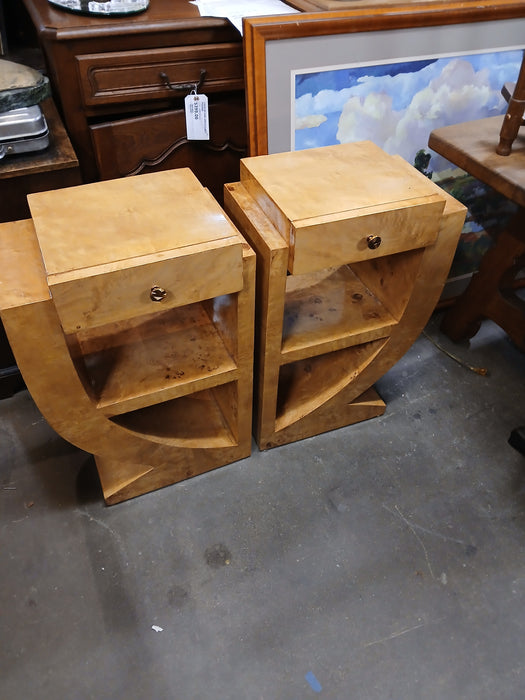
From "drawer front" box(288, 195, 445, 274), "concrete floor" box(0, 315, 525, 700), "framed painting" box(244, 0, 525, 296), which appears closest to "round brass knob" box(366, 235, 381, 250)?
"drawer front" box(288, 195, 445, 274)

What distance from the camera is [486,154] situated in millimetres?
1393

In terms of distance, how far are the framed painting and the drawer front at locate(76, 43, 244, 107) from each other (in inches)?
5.6

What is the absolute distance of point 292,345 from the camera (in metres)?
1.41

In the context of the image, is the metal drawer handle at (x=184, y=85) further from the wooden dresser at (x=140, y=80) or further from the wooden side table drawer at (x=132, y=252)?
the wooden side table drawer at (x=132, y=252)

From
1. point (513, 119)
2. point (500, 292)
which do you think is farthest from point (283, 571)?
point (513, 119)

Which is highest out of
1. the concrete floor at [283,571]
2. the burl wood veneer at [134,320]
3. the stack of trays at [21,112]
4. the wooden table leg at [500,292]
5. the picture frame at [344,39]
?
the picture frame at [344,39]

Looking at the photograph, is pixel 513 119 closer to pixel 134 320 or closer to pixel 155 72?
pixel 155 72

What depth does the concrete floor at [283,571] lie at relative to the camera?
3.93 feet

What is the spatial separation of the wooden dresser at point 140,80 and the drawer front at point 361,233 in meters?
0.72

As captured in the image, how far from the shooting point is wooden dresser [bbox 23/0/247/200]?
141 centimetres

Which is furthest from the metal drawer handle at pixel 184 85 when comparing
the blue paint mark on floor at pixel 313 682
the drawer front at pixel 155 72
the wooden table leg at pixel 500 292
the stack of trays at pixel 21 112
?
the blue paint mark on floor at pixel 313 682

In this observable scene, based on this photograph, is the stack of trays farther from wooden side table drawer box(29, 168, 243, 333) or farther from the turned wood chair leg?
the turned wood chair leg

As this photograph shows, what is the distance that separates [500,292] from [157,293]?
4.18 ft

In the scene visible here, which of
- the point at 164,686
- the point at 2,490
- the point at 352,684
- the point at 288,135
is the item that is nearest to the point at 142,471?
the point at 2,490
